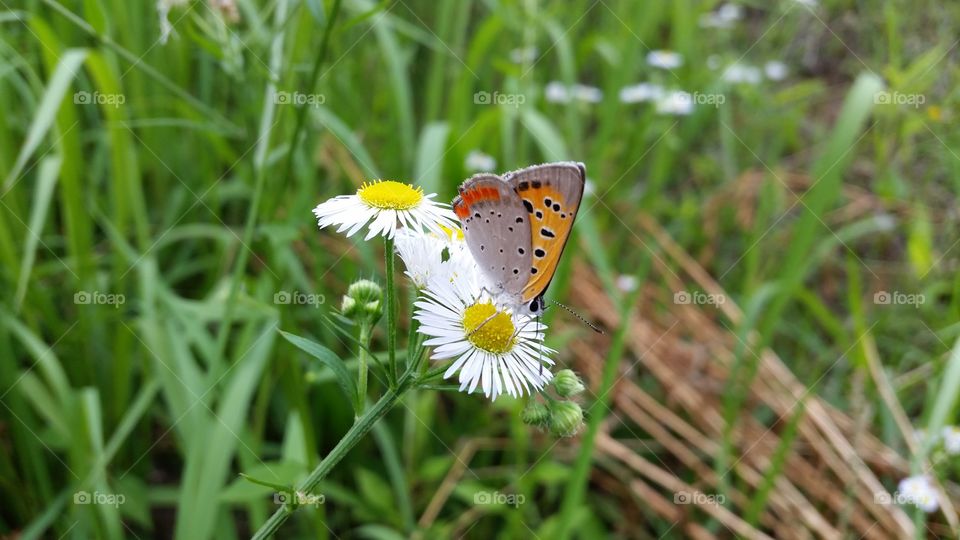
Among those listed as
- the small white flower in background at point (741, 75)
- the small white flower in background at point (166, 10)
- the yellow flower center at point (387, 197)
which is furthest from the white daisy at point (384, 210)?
the small white flower in background at point (741, 75)

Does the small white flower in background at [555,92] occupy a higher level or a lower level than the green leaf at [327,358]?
higher

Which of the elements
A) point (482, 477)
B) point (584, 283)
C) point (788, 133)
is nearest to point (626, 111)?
point (788, 133)

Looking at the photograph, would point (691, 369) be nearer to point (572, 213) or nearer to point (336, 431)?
point (336, 431)
